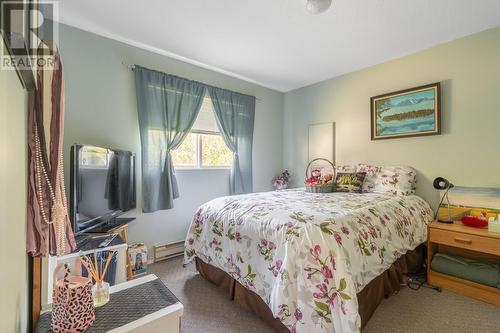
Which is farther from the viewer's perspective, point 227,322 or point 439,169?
point 439,169

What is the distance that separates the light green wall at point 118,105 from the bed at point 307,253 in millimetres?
726

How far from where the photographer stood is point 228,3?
1.90m

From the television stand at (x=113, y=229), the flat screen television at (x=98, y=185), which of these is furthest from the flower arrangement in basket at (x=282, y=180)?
the television stand at (x=113, y=229)

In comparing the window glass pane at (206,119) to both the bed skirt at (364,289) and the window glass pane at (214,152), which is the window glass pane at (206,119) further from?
the bed skirt at (364,289)

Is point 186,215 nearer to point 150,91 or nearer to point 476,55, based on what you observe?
point 150,91

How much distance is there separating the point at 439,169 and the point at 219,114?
8.95ft

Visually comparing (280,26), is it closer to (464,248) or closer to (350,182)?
(350,182)

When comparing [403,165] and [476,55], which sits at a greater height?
[476,55]

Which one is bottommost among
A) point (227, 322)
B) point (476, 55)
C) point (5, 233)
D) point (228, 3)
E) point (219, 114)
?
point (227, 322)

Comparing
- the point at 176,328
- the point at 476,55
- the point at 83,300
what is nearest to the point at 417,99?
the point at 476,55

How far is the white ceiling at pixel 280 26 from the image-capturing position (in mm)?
1934

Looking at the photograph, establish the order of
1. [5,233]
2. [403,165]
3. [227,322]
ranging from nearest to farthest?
[5,233], [227,322], [403,165]

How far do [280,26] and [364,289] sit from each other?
2318 millimetres

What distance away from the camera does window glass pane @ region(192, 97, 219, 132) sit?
311cm
